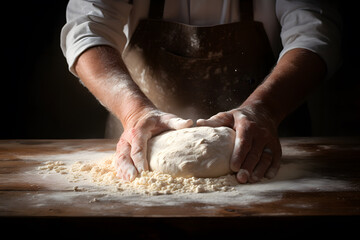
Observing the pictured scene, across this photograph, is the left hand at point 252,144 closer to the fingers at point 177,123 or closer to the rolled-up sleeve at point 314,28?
the fingers at point 177,123

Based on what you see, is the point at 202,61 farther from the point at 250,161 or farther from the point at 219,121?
the point at 250,161

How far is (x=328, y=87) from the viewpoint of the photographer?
11.3 ft

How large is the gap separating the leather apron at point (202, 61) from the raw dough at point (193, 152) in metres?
0.74

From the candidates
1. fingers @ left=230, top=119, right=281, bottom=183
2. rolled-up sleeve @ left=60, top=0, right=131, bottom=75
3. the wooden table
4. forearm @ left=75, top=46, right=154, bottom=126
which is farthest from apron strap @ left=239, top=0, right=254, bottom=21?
the wooden table

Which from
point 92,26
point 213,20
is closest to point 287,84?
point 213,20

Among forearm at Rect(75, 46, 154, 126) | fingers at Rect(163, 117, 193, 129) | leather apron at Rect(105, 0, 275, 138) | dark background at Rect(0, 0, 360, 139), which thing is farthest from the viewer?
dark background at Rect(0, 0, 360, 139)

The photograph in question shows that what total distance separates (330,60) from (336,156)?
0.49 m

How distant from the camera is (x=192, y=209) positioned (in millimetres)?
924

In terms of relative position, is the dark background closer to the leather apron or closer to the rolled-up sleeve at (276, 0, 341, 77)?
the rolled-up sleeve at (276, 0, 341, 77)

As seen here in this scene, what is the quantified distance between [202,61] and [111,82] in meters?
0.61

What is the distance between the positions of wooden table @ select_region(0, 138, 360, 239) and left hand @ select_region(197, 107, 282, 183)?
0.23ft

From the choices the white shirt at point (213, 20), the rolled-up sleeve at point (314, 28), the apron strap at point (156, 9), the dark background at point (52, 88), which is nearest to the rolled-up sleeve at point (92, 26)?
the white shirt at point (213, 20)

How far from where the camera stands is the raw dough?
1.21 metres
